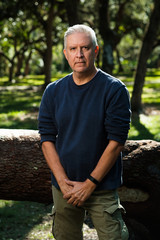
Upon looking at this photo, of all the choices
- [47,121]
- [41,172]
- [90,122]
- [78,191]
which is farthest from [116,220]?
[41,172]

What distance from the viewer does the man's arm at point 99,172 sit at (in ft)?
7.62

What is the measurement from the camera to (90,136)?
2367 mm

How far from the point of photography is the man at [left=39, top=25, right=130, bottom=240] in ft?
7.65

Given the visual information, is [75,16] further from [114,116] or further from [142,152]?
[114,116]

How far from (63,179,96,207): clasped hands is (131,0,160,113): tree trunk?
881 centimetres

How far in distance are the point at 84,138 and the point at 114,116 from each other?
0.25m

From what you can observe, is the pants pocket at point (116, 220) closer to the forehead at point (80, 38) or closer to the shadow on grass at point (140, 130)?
the forehead at point (80, 38)

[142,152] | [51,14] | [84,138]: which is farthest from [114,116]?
[51,14]

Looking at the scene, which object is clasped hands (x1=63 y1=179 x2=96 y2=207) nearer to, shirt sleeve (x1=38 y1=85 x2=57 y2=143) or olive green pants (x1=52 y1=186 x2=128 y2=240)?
olive green pants (x1=52 y1=186 x2=128 y2=240)

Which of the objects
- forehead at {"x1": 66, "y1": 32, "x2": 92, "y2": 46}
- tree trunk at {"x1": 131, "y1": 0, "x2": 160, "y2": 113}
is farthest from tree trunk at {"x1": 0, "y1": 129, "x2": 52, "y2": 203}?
tree trunk at {"x1": 131, "y1": 0, "x2": 160, "y2": 113}

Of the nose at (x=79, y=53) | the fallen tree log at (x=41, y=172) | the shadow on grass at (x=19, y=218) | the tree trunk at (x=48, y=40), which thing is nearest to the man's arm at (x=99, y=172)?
the nose at (x=79, y=53)

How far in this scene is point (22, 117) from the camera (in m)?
11.4

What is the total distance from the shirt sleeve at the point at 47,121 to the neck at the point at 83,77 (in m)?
0.27

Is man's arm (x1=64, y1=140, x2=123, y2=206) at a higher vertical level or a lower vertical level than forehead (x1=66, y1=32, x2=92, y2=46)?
lower
